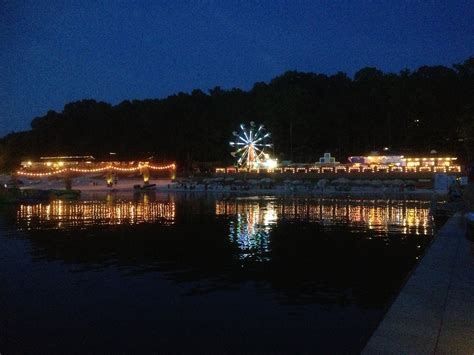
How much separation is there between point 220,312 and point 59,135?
10572 centimetres

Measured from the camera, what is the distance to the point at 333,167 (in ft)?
244

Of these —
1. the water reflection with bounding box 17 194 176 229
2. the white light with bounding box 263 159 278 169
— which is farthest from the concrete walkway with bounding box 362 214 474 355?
the white light with bounding box 263 159 278 169

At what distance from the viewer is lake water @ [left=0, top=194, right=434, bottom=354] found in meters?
10.4

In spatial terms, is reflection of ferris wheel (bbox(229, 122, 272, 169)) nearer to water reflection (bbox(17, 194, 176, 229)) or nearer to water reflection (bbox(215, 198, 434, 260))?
water reflection (bbox(215, 198, 434, 260))

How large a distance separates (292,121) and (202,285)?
2962 inches

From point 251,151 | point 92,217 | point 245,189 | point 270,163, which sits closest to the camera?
point 92,217

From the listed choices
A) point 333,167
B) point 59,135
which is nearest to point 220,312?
point 333,167

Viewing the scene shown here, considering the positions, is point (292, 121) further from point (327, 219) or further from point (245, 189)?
point (327, 219)

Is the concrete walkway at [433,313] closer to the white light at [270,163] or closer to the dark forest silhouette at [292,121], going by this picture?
the dark forest silhouette at [292,121]

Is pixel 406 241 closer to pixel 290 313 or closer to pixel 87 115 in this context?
pixel 290 313

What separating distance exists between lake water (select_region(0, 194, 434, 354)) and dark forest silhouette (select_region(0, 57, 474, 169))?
56.2 m

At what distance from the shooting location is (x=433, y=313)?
987 cm

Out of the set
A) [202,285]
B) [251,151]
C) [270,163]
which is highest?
[251,151]

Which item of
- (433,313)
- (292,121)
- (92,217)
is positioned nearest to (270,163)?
(292,121)
